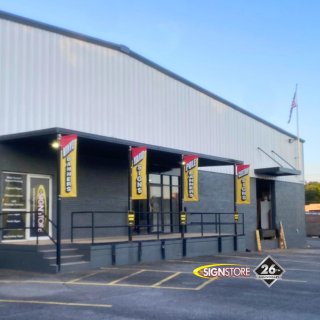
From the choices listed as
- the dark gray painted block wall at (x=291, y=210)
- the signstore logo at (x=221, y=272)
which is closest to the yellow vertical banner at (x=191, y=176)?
the signstore logo at (x=221, y=272)

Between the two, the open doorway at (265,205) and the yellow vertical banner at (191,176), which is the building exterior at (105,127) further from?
the open doorway at (265,205)

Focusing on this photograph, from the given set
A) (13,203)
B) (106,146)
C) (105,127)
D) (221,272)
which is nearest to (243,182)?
(105,127)

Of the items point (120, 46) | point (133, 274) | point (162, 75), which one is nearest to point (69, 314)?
point (133, 274)

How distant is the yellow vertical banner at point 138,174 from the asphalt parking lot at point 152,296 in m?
2.52

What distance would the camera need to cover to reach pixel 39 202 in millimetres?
15094

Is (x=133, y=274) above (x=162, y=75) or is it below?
below

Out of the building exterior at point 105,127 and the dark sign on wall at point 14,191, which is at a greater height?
the building exterior at point 105,127

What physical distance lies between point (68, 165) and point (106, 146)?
286 cm

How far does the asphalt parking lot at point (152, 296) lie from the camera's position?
7.83m

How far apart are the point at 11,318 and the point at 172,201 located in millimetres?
14047

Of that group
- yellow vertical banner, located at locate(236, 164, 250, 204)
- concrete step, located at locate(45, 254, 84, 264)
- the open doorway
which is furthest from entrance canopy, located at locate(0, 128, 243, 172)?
the open doorway

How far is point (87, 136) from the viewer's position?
43.1 ft

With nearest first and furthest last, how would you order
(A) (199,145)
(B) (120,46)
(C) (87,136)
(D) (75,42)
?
(C) (87,136)
(D) (75,42)
(B) (120,46)
(A) (199,145)

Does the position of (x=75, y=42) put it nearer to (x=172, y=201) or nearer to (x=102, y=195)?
(x=102, y=195)
